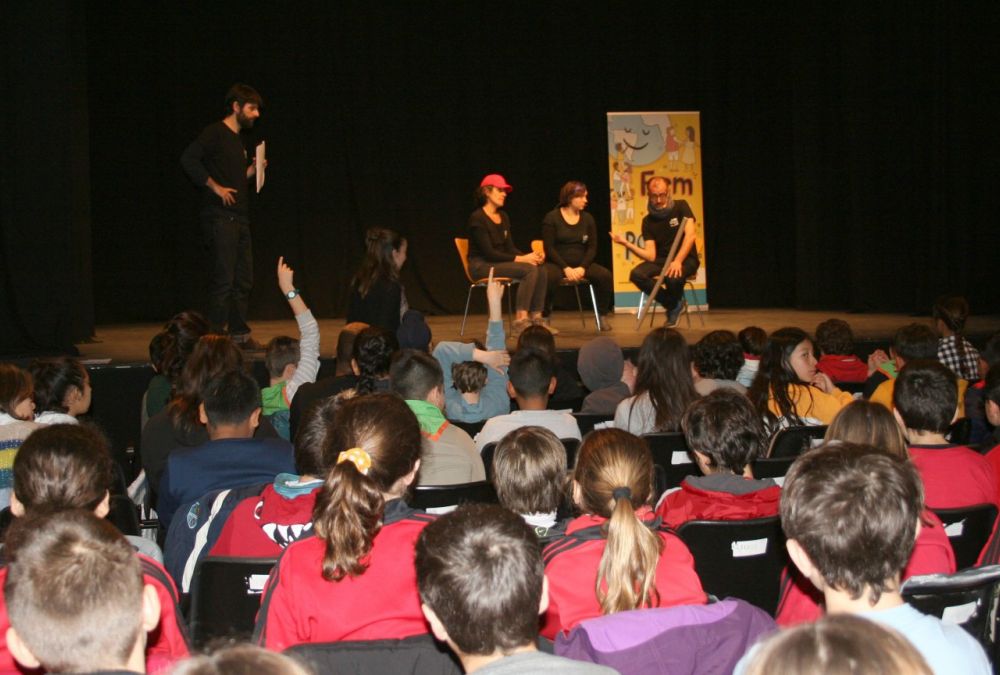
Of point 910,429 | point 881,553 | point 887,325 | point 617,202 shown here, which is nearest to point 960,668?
point 881,553

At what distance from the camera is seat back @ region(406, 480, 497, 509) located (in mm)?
2793

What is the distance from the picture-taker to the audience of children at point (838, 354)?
16.7ft

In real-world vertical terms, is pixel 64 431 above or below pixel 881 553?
above

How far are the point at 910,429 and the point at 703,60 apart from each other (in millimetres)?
7927

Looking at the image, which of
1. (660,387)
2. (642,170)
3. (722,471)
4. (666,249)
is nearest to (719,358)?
(660,387)

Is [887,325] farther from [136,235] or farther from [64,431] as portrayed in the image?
[64,431]

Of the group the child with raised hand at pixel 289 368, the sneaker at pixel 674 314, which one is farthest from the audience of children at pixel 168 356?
the sneaker at pixel 674 314

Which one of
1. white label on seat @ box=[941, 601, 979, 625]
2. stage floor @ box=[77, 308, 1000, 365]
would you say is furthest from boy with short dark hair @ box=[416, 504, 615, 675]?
stage floor @ box=[77, 308, 1000, 365]

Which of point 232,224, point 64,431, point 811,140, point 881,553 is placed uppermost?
point 811,140

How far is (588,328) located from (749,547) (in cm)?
549

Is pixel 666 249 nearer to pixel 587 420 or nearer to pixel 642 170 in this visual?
pixel 642 170

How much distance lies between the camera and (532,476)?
239 cm

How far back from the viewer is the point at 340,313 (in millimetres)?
9523

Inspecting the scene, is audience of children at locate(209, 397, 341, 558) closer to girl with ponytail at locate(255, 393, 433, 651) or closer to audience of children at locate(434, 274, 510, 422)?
girl with ponytail at locate(255, 393, 433, 651)
